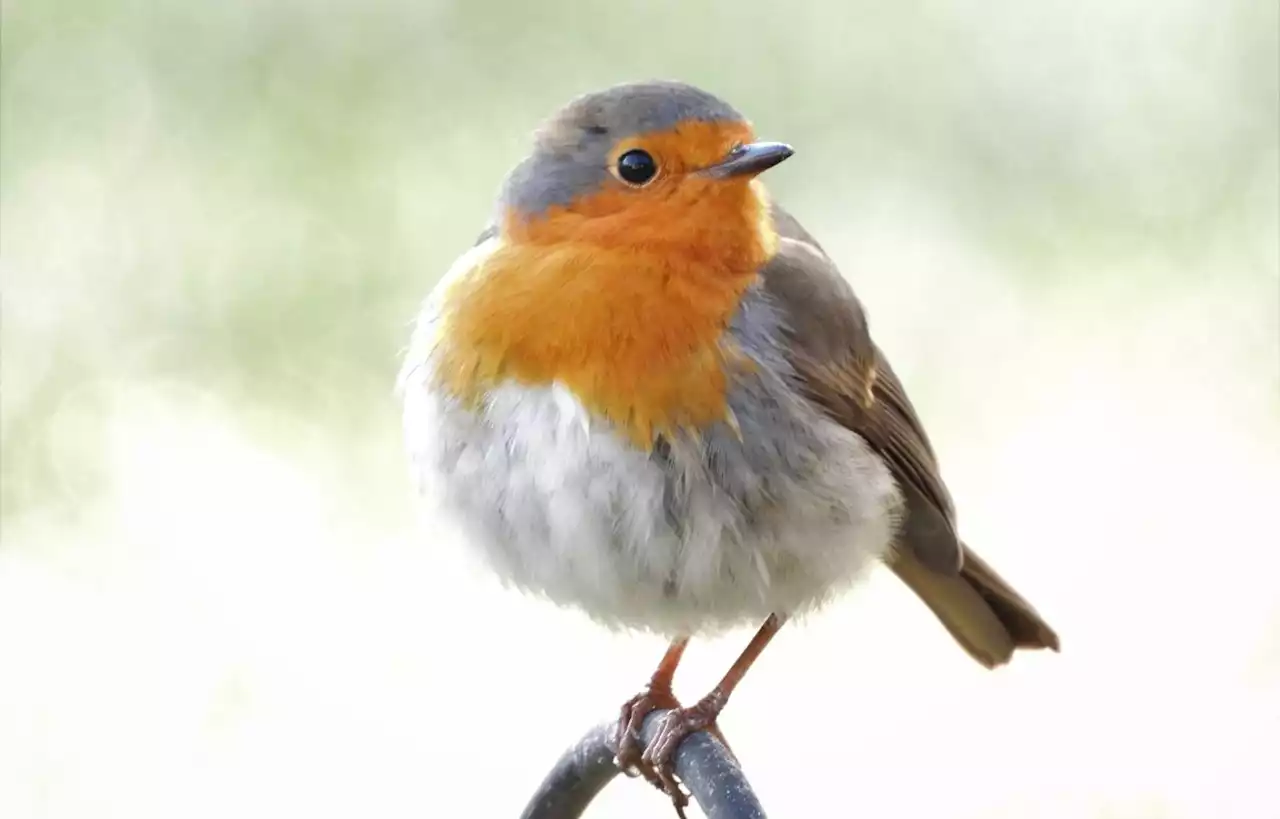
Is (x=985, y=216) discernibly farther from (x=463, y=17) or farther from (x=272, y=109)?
(x=272, y=109)

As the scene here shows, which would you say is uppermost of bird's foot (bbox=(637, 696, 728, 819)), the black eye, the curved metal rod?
the black eye

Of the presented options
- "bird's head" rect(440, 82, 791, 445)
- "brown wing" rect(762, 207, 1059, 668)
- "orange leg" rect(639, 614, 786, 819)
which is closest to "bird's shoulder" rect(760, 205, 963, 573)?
"brown wing" rect(762, 207, 1059, 668)

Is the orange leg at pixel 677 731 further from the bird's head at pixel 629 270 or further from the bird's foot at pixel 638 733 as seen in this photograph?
the bird's head at pixel 629 270

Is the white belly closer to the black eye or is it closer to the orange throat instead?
the orange throat

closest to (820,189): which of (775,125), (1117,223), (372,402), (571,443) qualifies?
(775,125)

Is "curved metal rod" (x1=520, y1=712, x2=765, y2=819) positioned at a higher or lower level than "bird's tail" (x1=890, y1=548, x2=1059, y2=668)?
lower

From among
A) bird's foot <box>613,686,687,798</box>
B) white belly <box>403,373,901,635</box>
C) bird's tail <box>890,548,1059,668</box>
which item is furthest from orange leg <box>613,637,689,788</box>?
bird's tail <box>890,548,1059,668</box>

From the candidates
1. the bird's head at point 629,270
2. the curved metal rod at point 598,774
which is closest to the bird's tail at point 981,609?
the curved metal rod at point 598,774

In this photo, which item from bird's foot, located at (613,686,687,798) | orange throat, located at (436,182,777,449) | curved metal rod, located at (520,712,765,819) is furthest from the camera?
bird's foot, located at (613,686,687,798)

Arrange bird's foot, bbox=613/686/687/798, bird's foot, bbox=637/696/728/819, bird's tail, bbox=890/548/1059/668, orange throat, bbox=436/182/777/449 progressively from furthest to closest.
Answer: bird's tail, bbox=890/548/1059/668 → bird's foot, bbox=637/696/728/819 → bird's foot, bbox=613/686/687/798 → orange throat, bbox=436/182/777/449

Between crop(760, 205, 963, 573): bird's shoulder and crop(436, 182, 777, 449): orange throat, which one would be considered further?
crop(760, 205, 963, 573): bird's shoulder
